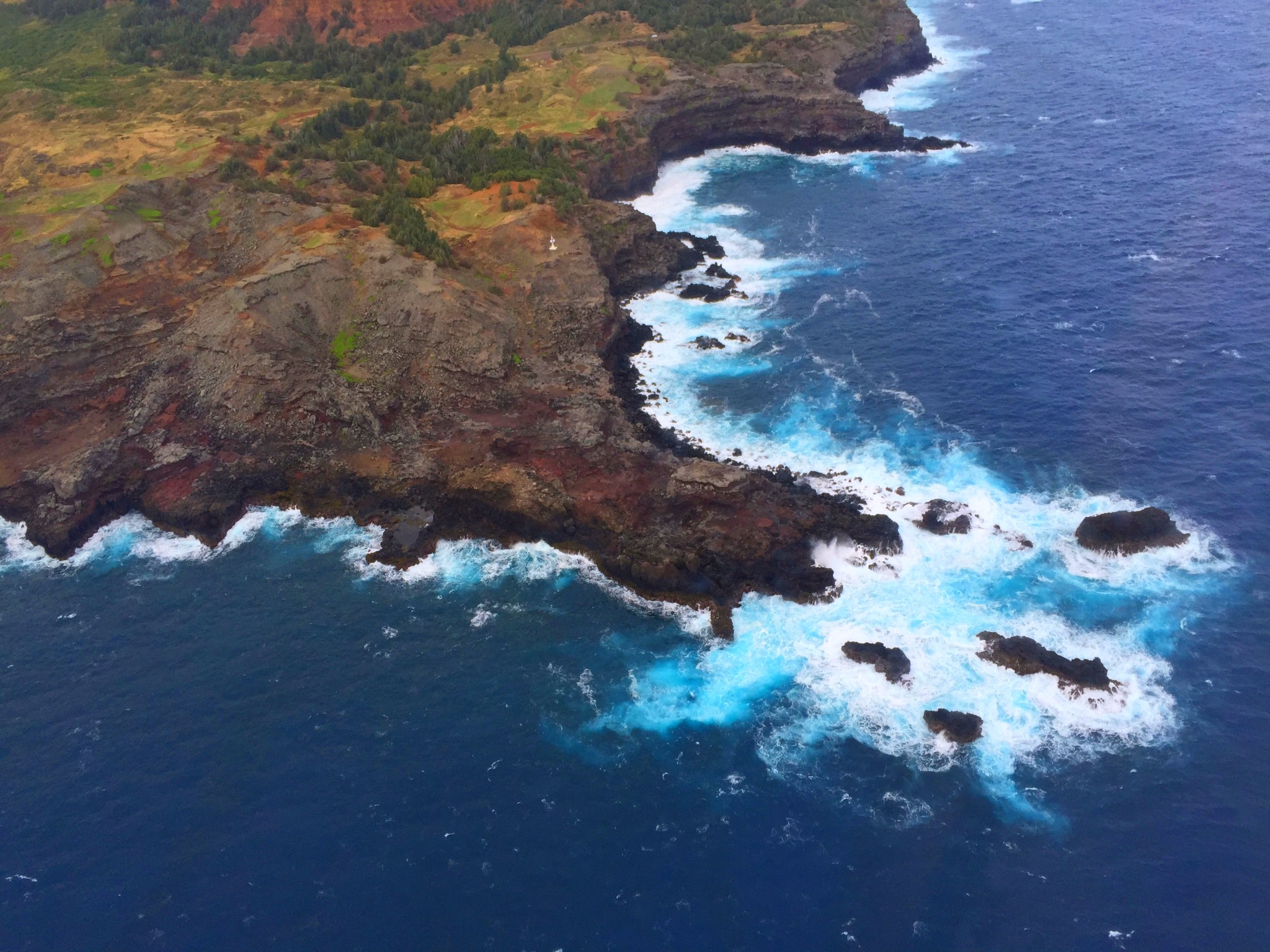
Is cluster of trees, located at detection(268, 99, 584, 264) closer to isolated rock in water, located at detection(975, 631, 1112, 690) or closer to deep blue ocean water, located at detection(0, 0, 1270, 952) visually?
deep blue ocean water, located at detection(0, 0, 1270, 952)

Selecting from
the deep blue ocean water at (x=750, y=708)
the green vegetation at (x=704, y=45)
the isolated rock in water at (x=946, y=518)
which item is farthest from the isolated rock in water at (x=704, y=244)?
the isolated rock in water at (x=946, y=518)

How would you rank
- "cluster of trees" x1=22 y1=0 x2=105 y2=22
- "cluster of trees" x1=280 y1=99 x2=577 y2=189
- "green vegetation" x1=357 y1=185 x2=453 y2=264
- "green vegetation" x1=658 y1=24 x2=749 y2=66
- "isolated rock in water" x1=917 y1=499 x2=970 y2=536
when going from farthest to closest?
"cluster of trees" x1=22 y1=0 x2=105 y2=22
"green vegetation" x1=658 y1=24 x2=749 y2=66
"cluster of trees" x1=280 y1=99 x2=577 y2=189
"green vegetation" x1=357 y1=185 x2=453 y2=264
"isolated rock in water" x1=917 y1=499 x2=970 y2=536

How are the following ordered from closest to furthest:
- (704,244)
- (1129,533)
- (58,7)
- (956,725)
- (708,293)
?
1. (956,725)
2. (1129,533)
3. (708,293)
4. (704,244)
5. (58,7)

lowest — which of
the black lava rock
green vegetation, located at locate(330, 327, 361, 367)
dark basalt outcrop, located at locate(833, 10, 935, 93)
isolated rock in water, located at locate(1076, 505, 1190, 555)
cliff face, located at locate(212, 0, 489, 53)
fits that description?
isolated rock in water, located at locate(1076, 505, 1190, 555)

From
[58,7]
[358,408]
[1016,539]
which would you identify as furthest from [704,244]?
[58,7]

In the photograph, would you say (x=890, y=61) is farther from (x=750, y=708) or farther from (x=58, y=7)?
(x=58, y=7)

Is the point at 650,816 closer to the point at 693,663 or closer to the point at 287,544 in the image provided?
the point at 693,663

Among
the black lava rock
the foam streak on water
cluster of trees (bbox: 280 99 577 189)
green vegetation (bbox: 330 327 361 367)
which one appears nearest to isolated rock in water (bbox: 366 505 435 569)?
green vegetation (bbox: 330 327 361 367)
